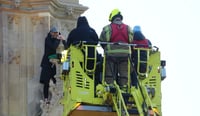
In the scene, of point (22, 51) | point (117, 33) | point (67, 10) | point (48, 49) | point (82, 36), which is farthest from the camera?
point (67, 10)

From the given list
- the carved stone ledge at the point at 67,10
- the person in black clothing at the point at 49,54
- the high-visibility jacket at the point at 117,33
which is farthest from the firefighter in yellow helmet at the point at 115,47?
the carved stone ledge at the point at 67,10

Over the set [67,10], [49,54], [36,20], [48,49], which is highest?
[67,10]

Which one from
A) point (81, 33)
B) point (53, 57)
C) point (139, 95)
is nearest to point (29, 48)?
point (53, 57)

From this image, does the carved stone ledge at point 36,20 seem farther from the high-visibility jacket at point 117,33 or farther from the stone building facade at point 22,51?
the high-visibility jacket at point 117,33

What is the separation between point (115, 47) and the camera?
1326 cm

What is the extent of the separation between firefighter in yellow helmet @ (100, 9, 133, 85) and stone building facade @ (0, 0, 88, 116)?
7.96 meters

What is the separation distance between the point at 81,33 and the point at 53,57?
5.91 meters

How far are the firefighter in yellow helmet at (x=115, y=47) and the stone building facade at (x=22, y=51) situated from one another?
796 centimetres

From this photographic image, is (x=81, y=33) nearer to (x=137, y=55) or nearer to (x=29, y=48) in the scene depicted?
(x=137, y=55)

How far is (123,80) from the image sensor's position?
13555 millimetres

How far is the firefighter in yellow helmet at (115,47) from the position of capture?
13.3 meters

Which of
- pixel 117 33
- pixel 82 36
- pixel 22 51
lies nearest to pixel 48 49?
pixel 22 51

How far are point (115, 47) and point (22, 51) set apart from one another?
8629 millimetres

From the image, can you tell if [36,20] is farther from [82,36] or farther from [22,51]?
[82,36]
